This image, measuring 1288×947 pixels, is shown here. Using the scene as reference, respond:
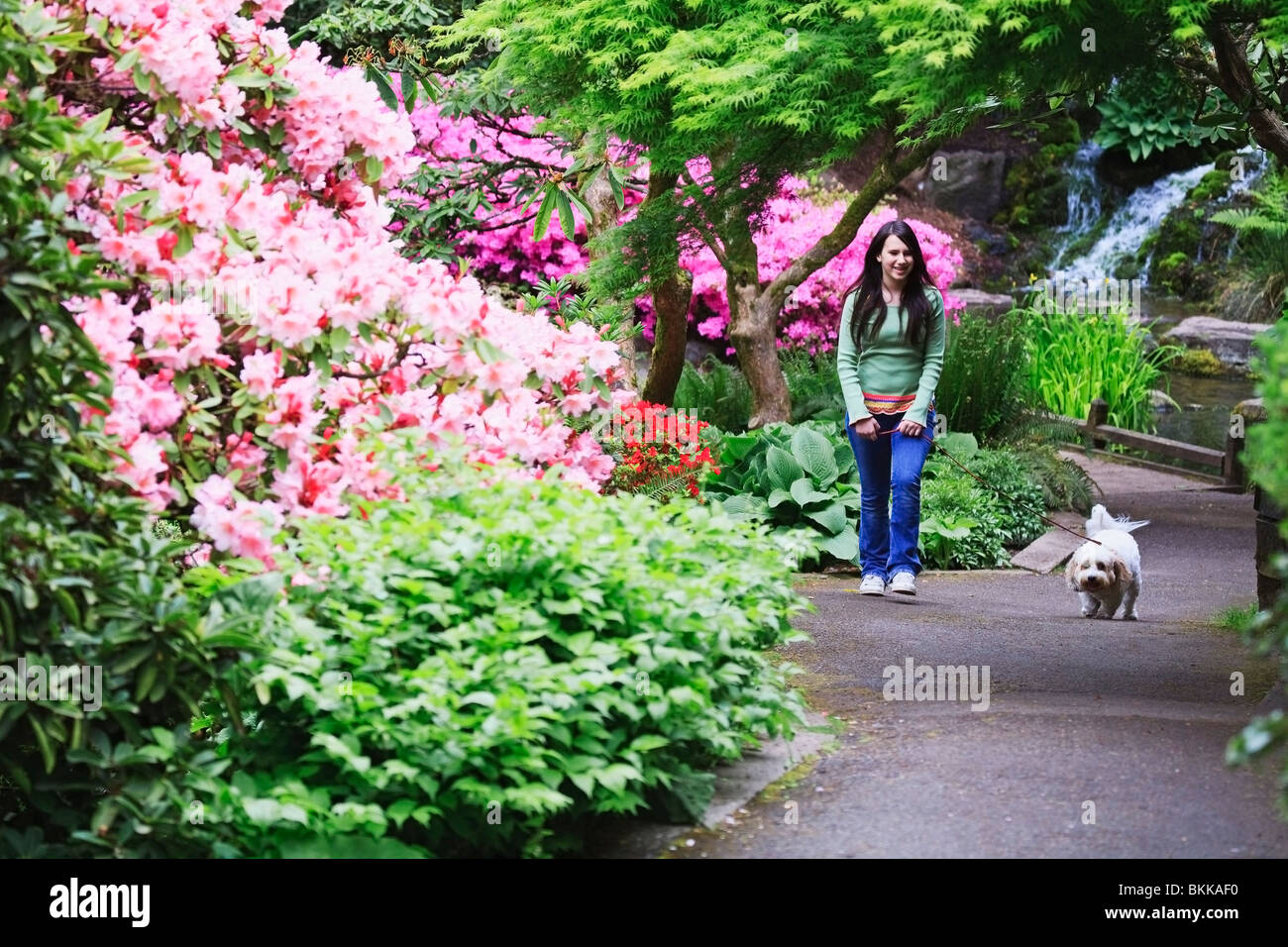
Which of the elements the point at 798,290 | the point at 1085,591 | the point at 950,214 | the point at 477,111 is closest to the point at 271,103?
the point at 1085,591

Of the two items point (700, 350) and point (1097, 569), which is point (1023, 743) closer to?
point (1097, 569)

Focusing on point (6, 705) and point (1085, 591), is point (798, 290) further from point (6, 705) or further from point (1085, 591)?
point (6, 705)

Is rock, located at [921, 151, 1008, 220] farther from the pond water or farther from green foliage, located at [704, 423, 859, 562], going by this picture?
green foliage, located at [704, 423, 859, 562]

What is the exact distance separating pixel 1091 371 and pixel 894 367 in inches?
294

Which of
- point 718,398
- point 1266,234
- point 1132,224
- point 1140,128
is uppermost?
point 1140,128

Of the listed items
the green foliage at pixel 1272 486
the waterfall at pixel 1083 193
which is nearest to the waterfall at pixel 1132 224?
the waterfall at pixel 1083 193

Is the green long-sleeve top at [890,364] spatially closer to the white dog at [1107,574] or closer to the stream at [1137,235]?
the white dog at [1107,574]

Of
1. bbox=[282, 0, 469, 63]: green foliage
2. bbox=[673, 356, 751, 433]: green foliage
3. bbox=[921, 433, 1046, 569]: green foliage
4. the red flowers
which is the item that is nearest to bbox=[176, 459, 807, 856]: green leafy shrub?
the red flowers

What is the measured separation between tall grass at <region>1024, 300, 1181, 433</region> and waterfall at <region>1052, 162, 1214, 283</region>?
4.47 m

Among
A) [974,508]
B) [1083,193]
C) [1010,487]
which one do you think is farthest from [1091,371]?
[1083,193]

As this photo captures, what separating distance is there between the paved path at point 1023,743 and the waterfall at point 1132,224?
11486 mm

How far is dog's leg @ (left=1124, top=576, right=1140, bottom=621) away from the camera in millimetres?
7074

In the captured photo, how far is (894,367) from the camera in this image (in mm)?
7023
